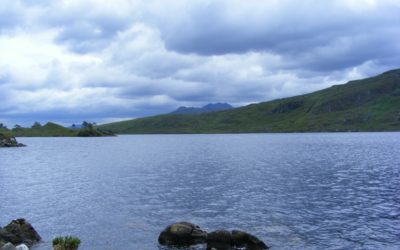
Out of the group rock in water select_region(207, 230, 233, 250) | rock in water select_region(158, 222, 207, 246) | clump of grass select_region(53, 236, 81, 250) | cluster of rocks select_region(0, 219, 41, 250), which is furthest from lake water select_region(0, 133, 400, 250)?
clump of grass select_region(53, 236, 81, 250)

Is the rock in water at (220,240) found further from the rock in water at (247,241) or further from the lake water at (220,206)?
the lake water at (220,206)

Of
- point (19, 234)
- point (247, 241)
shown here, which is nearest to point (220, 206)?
point (247, 241)

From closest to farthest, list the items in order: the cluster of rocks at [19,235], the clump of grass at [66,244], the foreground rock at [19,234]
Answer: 1. the clump of grass at [66,244]
2. the cluster of rocks at [19,235]
3. the foreground rock at [19,234]

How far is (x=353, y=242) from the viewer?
38.4 meters

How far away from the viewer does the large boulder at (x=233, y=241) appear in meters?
36.4

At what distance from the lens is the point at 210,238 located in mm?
37094

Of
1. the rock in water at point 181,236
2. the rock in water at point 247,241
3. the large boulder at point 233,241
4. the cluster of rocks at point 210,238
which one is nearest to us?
the rock in water at point 247,241

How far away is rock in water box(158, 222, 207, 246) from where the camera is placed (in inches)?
1513

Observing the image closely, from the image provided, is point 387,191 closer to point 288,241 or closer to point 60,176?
point 288,241

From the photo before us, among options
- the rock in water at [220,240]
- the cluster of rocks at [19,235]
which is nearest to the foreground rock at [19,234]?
the cluster of rocks at [19,235]

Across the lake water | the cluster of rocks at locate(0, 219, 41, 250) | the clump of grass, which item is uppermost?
the clump of grass

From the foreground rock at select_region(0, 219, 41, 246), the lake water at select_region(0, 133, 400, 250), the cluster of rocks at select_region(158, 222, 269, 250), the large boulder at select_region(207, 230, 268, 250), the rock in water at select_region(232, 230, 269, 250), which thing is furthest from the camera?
the lake water at select_region(0, 133, 400, 250)

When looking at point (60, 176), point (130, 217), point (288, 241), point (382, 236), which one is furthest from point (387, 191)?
point (60, 176)

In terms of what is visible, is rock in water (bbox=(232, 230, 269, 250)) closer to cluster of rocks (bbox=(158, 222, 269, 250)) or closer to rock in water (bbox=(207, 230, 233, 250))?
cluster of rocks (bbox=(158, 222, 269, 250))
